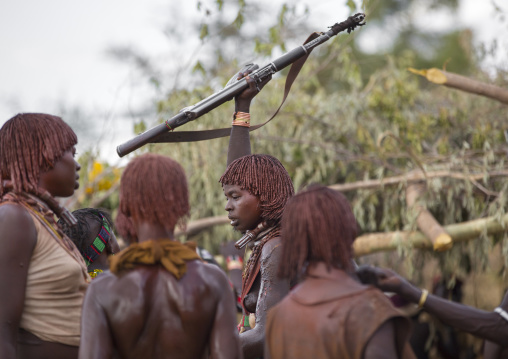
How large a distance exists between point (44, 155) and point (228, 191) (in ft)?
3.29

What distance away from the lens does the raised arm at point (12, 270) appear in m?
2.41

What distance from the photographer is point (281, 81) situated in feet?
26.9

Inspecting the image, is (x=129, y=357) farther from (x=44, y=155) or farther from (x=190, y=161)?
(x=190, y=161)

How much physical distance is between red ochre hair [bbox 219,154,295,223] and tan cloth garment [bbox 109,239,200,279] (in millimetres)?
994

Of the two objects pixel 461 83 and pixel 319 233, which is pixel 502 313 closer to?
pixel 319 233

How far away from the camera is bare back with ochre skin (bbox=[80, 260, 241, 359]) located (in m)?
2.20

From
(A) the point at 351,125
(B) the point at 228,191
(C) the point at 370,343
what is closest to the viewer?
(C) the point at 370,343

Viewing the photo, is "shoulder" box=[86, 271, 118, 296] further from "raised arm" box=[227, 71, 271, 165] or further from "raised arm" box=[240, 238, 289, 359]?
"raised arm" box=[227, 71, 271, 165]

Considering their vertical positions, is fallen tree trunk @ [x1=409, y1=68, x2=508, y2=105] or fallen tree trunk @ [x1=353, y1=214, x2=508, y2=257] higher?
fallen tree trunk @ [x1=409, y1=68, x2=508, y2=105]

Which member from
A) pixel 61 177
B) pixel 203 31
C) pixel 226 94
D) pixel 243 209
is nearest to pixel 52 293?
pixel 61 177

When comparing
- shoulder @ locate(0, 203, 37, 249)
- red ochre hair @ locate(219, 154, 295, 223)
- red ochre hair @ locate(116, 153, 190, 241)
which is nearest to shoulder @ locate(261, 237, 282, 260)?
red ochre hair @ locate(219, 154, 295, 223)

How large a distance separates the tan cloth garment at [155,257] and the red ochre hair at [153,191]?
0.11m

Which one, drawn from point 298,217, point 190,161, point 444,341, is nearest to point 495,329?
point 298,217

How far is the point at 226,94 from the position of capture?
3.89 metres
